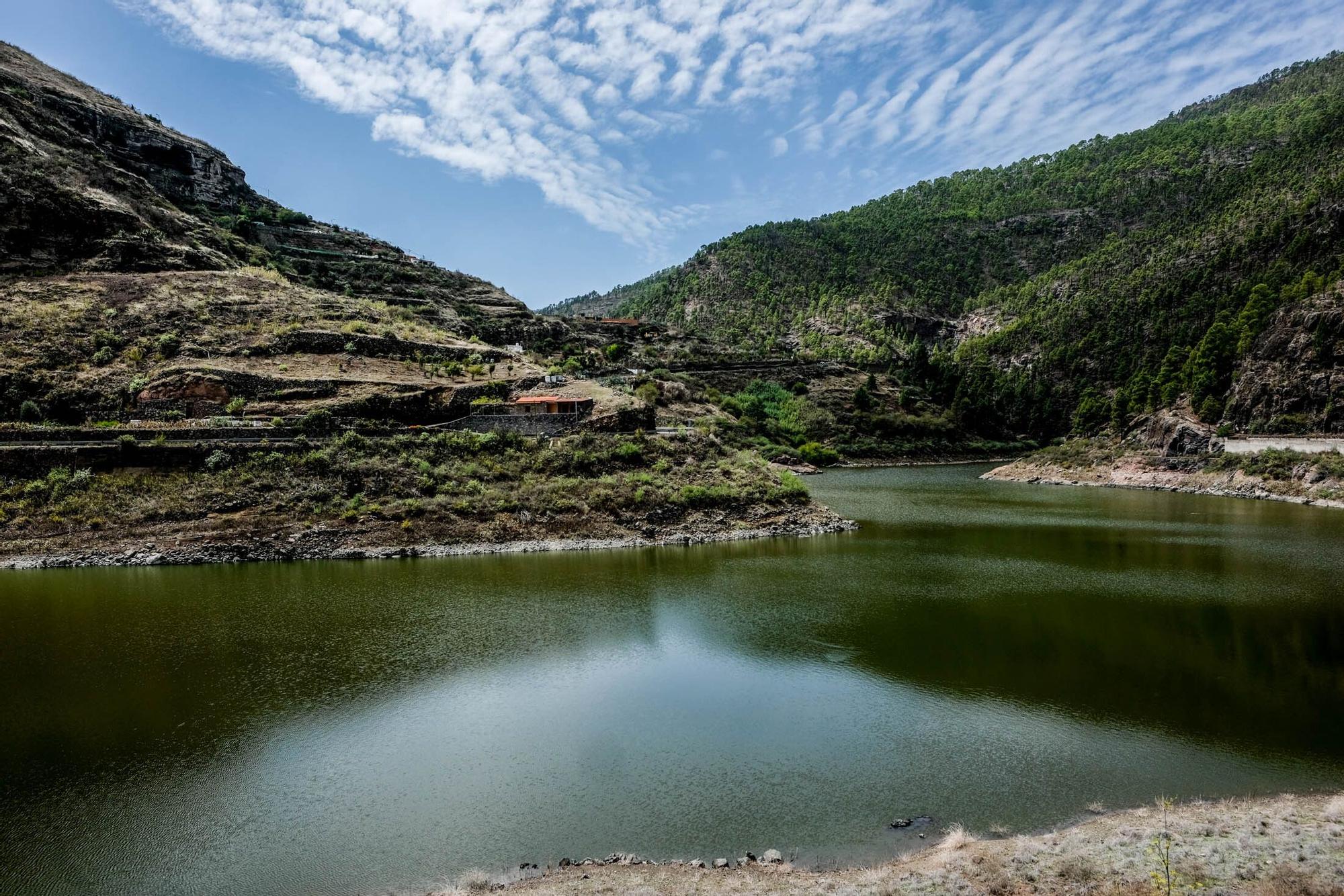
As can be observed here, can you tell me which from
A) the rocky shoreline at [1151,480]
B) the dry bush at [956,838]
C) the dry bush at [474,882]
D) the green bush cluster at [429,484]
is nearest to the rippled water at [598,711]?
the dry bush at [474,882]

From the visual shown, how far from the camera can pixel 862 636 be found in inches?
772

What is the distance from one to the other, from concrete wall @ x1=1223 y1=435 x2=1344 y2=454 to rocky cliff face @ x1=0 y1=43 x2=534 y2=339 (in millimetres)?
66507

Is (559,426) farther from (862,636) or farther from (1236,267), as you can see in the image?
(1236,267)

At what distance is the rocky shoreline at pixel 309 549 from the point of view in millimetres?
27016

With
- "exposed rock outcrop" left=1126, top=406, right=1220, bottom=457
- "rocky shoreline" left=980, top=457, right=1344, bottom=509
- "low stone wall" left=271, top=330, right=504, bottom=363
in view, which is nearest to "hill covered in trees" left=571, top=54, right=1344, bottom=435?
"exposed rock outcrop" left=1126, top=406, right=1220, bottom=457

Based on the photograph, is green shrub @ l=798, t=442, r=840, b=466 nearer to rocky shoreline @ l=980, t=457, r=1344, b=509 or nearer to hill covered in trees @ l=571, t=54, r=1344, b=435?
rocky shoreline @ l=980, t=457, r=1344, b=509

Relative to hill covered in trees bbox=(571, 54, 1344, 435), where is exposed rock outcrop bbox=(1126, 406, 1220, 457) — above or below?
below

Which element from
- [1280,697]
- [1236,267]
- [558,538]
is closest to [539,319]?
[558,538]

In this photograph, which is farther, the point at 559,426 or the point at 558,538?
the point at 559,426

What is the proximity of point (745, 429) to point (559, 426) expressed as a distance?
4128cm

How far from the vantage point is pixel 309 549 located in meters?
29.3

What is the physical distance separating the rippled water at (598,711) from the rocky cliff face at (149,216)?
32848 mm

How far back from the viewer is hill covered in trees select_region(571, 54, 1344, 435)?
223 feet

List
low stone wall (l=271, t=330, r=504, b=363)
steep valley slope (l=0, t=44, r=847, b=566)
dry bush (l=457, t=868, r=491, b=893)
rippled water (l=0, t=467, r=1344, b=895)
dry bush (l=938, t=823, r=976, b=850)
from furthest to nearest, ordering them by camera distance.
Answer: low stone wall (l=271, t=330, r=504, b=363), steep valley slope (l=0, t=44, r=847, b=566), rippled water (l=0, t=467, r=1344, b=895), dry bush (l=938, t=823, r=976, b=850), dry bush (l=457, t=868, r=491, b=893)
